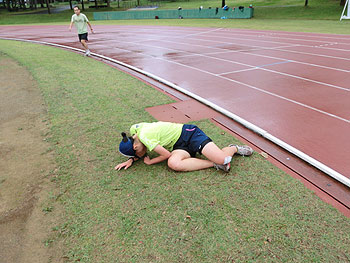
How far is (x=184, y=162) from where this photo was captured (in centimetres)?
346

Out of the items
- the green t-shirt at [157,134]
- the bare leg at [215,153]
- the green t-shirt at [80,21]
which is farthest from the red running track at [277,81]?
the green t-shirt at [157,134]

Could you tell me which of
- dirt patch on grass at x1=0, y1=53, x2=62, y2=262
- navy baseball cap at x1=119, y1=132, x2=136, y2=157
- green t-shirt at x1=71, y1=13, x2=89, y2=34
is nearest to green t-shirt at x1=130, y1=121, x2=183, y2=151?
navy baseball cap at x1=119, y1=132, x2=136, y2=157

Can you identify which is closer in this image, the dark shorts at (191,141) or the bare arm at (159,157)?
the bare arm at (159,157)

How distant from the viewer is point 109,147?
13.6 feet

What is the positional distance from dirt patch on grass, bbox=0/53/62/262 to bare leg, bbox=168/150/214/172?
144 cm

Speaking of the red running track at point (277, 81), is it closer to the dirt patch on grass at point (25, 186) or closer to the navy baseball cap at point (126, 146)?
the navy baseball cap at point (126, 146)

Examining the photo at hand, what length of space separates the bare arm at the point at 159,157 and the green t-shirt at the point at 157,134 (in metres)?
0.08

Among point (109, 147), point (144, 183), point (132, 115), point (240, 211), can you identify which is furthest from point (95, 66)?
point (240, 211)

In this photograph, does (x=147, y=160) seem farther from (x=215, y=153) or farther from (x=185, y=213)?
(x=185, y=213)

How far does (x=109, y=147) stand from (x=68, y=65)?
7007mm

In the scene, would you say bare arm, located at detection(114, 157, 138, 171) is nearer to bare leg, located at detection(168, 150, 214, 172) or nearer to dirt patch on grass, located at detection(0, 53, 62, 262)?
bare leg, located at detection(168, 150, 214, 172)

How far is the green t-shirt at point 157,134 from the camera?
3420 mm

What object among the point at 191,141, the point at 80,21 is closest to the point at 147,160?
the point at 191,141

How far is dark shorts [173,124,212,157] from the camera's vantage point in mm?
3584
